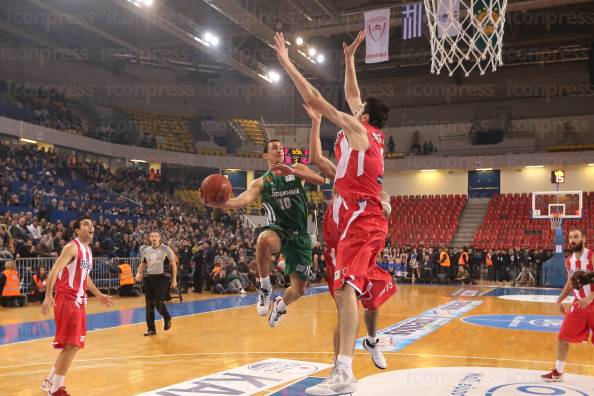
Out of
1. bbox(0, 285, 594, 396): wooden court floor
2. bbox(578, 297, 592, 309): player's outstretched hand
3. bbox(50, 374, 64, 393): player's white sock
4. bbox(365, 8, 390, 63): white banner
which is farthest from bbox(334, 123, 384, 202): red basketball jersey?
bbox(365, 8, 390, 63): white banner

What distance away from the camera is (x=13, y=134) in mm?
22969

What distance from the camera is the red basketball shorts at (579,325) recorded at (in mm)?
6473

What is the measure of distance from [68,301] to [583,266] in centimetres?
568

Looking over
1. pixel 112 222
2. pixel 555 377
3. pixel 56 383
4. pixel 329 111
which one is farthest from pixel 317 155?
pixel 112 222

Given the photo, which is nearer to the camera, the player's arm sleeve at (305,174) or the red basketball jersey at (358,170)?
the red basketball jersey at (358,170)

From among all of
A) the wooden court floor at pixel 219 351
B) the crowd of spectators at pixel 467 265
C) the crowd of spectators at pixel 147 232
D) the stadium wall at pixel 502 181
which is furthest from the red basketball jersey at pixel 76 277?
Answer: the stadium wall at pixel 502 181

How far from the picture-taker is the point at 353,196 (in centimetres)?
427

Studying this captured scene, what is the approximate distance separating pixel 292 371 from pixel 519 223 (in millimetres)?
22625

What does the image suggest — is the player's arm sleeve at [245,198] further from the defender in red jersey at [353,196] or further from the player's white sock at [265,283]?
the defender in red jersey at [353,196]

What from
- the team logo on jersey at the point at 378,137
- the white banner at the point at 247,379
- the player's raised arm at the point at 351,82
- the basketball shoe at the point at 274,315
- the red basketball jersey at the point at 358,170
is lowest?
the white banner at the point at 247,379

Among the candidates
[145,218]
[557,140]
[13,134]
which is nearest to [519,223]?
[557,140]

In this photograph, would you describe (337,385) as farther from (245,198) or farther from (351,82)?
(351,82)

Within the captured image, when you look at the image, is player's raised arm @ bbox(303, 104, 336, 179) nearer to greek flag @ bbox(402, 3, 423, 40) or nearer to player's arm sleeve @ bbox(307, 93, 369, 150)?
player's arm sleeve @ bbox(307, 93, 369, 150)

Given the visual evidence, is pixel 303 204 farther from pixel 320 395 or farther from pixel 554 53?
pixel 554 53
